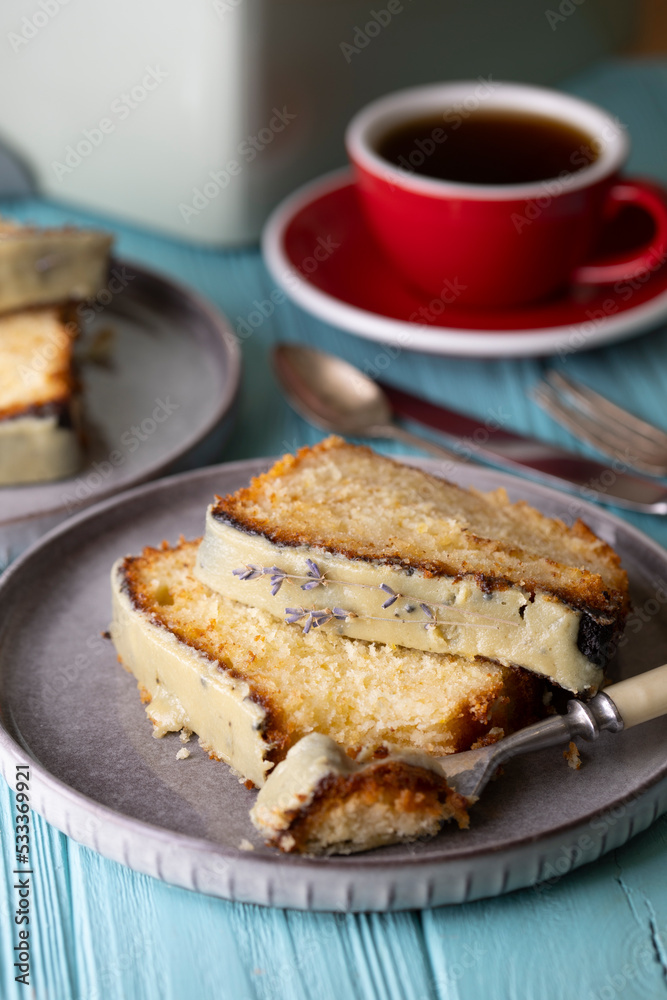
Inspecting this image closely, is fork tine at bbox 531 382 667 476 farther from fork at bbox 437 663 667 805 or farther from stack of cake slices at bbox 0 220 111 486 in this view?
stack of cake slices at bbox 0 220 111 486

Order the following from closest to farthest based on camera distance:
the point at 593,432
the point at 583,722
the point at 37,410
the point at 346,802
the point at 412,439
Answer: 1. the point at 346,802
2. the point at 583,722
3. the point at 37,410
4. the point at 412,439
5. the point at 593,432

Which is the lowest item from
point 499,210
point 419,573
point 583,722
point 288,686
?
point 288,686

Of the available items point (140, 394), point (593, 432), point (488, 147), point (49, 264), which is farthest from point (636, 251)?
point (49, 264)

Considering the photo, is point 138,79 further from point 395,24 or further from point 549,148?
point 549,148

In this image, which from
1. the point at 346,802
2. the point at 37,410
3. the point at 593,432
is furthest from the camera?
the point at 593,432

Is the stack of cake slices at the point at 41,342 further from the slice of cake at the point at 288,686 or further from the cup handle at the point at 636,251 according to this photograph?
the cup handle at the point at 636,251

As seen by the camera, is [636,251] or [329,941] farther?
[636,251]

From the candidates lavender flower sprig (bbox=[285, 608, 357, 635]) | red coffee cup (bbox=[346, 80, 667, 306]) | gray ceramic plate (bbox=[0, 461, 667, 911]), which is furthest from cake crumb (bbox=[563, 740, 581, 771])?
red coffee cup (bbox=[346, 80, 667, 306])

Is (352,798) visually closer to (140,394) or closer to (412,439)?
(412,439)
